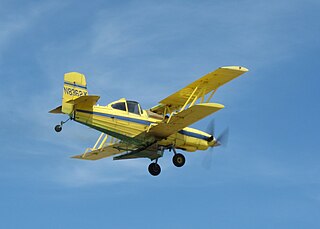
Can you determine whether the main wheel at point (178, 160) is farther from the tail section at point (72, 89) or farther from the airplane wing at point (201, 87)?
the tail section at point (72, 89)

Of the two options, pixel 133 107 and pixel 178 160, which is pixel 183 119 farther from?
pixel 133 107

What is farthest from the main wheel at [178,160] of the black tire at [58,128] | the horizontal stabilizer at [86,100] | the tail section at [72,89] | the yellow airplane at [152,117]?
the black tire at [58,128]

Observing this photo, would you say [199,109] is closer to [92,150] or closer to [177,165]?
[177,165]

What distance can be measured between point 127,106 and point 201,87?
3.99m

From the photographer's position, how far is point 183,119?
163ft

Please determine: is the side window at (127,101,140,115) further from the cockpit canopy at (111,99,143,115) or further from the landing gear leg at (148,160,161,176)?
the landing gear leg at (148,160,161,176)

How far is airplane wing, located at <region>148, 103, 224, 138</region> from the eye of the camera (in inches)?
1916

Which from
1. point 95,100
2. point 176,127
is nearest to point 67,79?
point 95,100

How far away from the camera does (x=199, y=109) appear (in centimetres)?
4891

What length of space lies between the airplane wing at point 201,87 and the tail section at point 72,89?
180 inches

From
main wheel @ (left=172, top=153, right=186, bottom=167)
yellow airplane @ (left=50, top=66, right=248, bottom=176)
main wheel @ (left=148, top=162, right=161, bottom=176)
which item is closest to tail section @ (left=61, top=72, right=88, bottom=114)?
yellow airplane @ (left=50, top=66, right=248, bottom=176)

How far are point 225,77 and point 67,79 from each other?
795 cm

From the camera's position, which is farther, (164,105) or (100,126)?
(164,105)

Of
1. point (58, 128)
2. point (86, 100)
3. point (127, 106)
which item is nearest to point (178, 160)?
point (127, 106)
